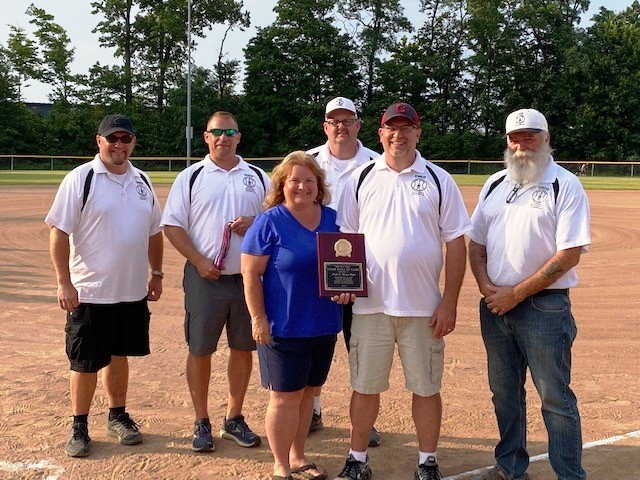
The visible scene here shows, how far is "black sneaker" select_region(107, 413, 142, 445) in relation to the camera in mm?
4859

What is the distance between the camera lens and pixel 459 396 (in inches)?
232

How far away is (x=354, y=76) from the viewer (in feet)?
209

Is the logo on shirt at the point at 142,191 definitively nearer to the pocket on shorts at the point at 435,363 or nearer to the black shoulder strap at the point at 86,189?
the black shoulder strap at the point at 86,189

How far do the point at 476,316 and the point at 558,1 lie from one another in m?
63.6

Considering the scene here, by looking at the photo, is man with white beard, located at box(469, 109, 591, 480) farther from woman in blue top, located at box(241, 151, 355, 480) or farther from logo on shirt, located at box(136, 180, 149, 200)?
logo on shirt, located at box(136, 180, 149, 200)

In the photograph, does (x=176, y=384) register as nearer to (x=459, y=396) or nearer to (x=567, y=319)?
(x=459, y=396)

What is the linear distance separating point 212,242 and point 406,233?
148 centimetres

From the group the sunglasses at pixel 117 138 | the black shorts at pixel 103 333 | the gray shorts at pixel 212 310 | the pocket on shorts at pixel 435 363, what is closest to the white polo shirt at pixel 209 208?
the gray shorts at pixel 212 310

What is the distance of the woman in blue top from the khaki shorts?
0.20m

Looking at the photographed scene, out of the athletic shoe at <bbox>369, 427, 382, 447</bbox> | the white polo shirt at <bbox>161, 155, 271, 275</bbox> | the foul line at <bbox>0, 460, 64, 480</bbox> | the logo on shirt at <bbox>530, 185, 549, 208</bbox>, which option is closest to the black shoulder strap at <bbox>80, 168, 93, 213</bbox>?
the white polo shirt at <bbox>161, 155, 271, 275</bbox>

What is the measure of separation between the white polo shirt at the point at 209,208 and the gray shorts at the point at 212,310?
5.3 inches

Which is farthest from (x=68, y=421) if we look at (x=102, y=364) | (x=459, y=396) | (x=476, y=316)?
(x=476, y=316)

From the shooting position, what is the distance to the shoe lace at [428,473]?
4.24 m

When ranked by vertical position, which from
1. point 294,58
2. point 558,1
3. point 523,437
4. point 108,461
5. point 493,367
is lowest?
point 108,461
